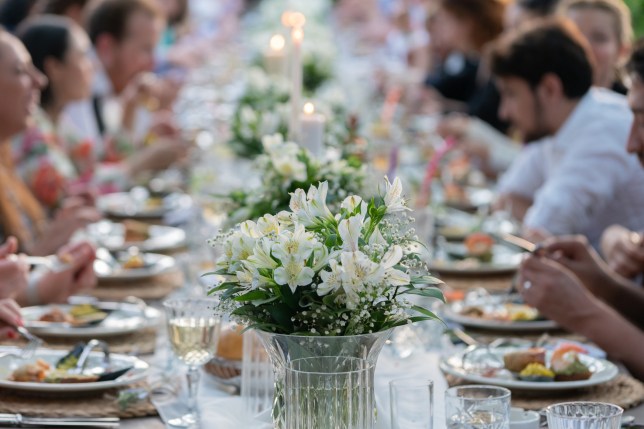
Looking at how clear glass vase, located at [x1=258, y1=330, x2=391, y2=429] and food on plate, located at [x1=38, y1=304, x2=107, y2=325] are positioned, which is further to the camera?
food on plate, located at [x1=38, y1=304, x2=107, y2=325]

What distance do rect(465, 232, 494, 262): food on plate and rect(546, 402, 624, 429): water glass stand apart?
148 cm

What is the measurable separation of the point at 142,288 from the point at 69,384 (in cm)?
83

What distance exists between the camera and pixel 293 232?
4.19 feet

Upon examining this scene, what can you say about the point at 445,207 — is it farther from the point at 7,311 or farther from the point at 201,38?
the point at 201,38

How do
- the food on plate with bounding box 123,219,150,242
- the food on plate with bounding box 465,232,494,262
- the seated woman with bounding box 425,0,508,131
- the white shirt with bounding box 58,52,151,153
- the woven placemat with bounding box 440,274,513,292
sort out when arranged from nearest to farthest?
the woven placemat with bounding box 440,274,513,292, the food on plate with bounding box 465,232,494,262, the food on plate with bounding box 123,219,150,242, the white shirt with bounding box 58,52,151,153, the seated woman with bounding box 425,0,508,131

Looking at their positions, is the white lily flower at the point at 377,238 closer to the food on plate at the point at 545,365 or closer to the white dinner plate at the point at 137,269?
the food on plate at the point at 545,365

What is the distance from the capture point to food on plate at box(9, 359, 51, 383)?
168 cm

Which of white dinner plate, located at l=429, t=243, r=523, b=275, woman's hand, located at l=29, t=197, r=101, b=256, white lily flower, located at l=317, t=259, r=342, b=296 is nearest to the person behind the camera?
white lily flower, located at l=317, t=259, r=342, b=296

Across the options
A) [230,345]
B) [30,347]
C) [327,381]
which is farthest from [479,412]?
[30,347]

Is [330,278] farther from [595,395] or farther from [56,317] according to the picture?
[56,317]

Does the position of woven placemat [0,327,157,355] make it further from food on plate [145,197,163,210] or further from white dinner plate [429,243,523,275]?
food on plate [145,197,163,210]

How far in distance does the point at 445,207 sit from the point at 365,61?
4543mm

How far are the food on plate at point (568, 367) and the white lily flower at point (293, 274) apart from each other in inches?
24.8

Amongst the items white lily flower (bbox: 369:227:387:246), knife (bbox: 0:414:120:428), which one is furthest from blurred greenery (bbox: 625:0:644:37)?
white lily flower (bbox: 369:227:387:246)
